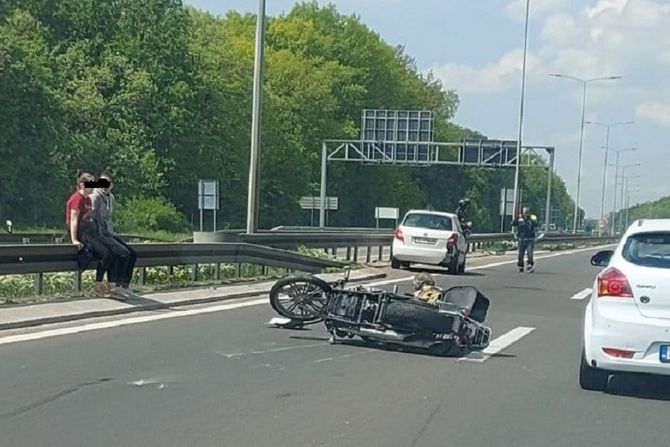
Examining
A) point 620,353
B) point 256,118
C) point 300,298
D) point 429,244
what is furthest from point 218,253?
point 620,353

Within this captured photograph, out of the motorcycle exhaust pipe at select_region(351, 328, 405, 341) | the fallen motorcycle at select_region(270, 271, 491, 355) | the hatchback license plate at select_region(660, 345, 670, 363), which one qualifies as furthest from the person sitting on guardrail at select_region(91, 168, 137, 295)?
the hatchback license plate at select_region(660, 345, 670, 363)

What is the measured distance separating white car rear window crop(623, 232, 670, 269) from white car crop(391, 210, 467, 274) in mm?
18678

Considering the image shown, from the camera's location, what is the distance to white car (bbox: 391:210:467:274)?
94.9 feet

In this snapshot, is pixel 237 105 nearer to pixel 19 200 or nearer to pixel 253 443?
pixel 19 200

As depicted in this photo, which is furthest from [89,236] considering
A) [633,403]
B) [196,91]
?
[196,91]

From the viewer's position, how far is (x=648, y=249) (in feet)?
33.1

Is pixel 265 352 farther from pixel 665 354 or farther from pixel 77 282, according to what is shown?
pixel 77 282

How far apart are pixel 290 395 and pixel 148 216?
46.8 m

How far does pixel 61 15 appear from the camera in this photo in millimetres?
63312

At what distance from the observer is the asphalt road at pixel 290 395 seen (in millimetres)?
7934

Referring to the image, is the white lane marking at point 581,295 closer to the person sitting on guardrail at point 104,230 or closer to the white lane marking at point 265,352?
the person sitting on guardrail at point 104,230

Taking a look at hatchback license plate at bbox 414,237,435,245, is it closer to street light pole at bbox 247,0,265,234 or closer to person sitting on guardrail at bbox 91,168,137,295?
street light pole at bbox 247,0,265,234

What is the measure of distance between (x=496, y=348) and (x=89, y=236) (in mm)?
5670

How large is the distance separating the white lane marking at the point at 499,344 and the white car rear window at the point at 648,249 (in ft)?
8.58
